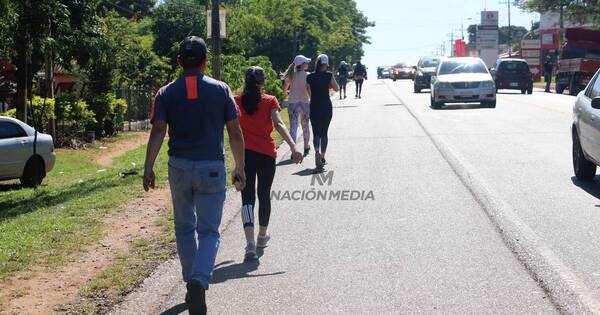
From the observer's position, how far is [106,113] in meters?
26.8

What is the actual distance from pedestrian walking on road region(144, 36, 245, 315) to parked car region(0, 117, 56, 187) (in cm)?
1122

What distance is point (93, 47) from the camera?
21.6m

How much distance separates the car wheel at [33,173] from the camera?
55.7 feet

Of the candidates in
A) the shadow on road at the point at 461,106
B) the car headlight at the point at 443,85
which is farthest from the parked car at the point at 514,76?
the car headlight at the point at 443,85

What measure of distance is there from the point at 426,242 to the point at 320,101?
19.0 ft

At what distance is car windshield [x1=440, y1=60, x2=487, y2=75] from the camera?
3108 cm

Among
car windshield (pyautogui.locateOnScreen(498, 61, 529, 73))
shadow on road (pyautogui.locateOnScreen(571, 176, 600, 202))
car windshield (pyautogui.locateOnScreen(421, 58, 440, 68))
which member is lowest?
shadow on road (pyautogui.locateOnScreen(571, 176, 600, 202))

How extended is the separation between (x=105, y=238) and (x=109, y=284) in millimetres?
2109

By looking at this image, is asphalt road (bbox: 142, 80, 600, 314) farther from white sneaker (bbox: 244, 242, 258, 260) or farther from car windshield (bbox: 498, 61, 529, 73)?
car windshield (bbox: 498, 61, 529, 73)

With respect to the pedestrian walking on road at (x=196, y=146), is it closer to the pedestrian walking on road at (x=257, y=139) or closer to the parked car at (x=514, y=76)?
the pedestrian walking on road at (x=257, y=139)

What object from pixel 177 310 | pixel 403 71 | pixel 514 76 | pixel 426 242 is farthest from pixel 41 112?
pixel 403 71

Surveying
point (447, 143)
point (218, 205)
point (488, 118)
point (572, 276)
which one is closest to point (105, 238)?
point (218, 205)

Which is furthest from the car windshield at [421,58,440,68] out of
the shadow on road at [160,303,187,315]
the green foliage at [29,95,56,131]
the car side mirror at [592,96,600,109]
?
the shadow on road at [160,303,187,315]

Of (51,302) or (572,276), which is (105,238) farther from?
(572,276)
